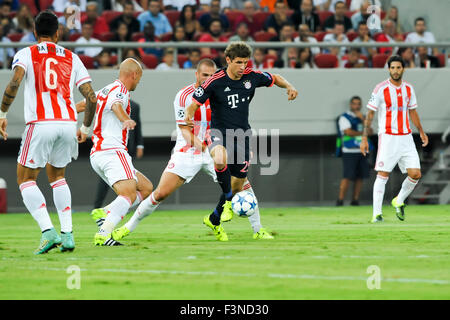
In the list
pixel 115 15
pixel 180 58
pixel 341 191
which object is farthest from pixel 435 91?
pixel 115 15

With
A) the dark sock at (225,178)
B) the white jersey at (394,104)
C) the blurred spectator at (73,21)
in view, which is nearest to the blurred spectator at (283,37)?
the blurred spectator at (73,21)

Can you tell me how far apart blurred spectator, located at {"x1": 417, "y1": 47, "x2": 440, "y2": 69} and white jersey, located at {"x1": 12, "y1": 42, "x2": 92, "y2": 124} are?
11.7 m

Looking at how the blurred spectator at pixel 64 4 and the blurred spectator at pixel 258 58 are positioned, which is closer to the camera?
the blurred spectator at pixel 258 58

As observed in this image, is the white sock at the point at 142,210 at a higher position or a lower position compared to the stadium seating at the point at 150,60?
lower

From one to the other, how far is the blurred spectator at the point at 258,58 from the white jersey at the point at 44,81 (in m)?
9.13

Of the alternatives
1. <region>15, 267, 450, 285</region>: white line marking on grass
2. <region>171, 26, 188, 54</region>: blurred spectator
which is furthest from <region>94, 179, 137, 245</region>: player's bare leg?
<region>171, 26, 188, 54</region>: blurred spectator

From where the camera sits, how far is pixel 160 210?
1739 cm

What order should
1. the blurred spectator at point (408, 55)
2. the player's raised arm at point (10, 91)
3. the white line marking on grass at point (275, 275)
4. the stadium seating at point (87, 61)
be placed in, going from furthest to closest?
the blurred spectator at point (408, 55)
the stadium seating at point (87, 61)
the player's raised arm at point (10, 91)
the white line marking on grass at point (275, 275)

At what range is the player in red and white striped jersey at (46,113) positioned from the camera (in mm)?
7750

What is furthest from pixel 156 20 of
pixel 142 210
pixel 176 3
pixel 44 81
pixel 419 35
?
pixel 44 81

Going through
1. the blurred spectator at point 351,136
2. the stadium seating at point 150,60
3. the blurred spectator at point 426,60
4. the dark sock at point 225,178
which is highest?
the stadium seating at point 150,60

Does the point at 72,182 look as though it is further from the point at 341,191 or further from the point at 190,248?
the point at 190,248

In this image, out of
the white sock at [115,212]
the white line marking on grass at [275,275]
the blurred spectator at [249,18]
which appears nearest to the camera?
the white line marking on grass at [275,275]

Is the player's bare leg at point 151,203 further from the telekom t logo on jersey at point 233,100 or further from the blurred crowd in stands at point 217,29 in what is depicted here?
the blurred crowd in stands at point 217,29
